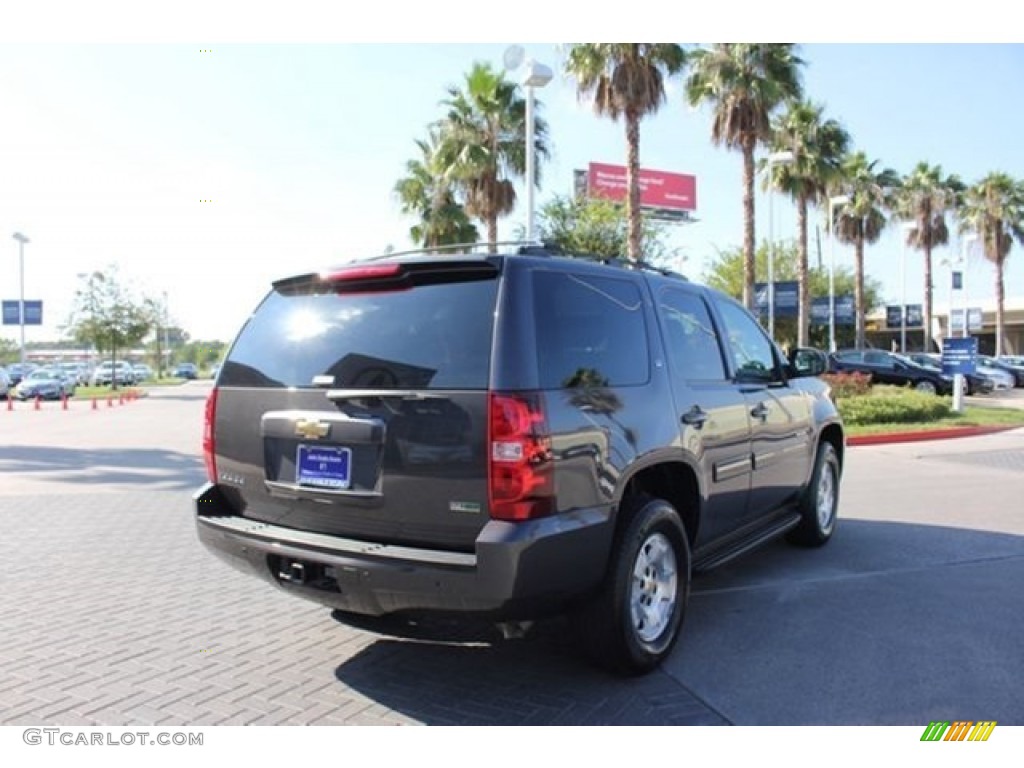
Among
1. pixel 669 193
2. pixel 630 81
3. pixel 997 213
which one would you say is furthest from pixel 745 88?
pixel 669 193

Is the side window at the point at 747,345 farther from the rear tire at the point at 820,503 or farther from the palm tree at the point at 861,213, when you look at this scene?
the palm tree at the point at 861,213

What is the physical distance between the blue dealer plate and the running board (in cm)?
211

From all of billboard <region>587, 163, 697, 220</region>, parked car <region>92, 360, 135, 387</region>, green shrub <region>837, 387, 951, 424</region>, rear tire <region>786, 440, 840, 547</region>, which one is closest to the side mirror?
rear tire <region>786, 440, 840, 547</region>

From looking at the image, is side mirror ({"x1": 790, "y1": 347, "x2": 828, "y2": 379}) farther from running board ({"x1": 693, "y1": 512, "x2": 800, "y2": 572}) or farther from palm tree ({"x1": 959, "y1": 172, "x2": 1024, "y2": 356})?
palm tree ({"x1": 959, "y1": 172, "x2": 1024, "y2": 356})

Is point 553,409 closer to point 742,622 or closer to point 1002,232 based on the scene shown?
point 742,622

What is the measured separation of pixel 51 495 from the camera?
8945mm

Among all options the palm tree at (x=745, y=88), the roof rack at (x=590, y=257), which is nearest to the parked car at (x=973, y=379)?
the palm tree at (x=745, y=88)

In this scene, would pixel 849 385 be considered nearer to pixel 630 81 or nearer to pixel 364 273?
pixel 630 81

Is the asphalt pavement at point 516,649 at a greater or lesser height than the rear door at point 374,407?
lesser

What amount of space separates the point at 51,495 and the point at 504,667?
284 inches

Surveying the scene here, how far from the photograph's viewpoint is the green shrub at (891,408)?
16000 millimetres

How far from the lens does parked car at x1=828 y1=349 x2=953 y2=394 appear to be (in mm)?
24125

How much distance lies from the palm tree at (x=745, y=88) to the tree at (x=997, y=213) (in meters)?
30.2

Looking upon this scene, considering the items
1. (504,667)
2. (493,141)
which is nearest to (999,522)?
(504,667)
